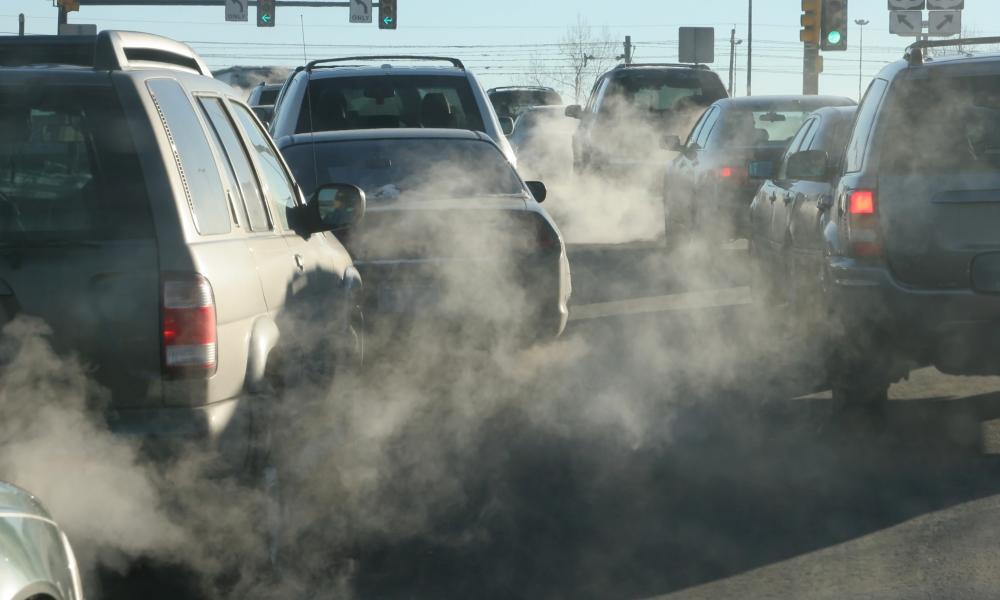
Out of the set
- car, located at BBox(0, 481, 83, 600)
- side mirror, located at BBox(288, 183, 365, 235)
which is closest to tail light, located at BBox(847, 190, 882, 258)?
side mirror, located at BBox(288, 183, 365, 235)

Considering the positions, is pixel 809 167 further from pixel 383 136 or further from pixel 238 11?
pixel 238 11

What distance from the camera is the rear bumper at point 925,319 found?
724cm

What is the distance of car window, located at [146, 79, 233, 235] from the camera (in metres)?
4.79

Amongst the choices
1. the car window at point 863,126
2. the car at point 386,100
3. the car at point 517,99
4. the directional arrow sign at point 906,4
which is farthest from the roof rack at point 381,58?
the car at point 517,99

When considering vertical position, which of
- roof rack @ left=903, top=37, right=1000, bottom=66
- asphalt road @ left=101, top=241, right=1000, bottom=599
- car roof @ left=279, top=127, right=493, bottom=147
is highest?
roof rack @ left=903, top=37, right=1000, bottom=66

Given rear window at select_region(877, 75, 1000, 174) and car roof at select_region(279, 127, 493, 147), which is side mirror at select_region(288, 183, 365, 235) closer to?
rear window at select_region(877, 75, 1000, 174)

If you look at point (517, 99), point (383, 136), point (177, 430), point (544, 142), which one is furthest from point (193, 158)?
point (517, 99)

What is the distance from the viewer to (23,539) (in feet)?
10.9

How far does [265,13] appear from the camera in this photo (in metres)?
43.3

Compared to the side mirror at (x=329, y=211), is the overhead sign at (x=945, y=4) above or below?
above

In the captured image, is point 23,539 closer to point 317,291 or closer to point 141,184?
point 141,184

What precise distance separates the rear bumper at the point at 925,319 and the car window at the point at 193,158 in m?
3.32

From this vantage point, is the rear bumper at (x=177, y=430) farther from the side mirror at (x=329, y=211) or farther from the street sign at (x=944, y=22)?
the street sign at (x=944, y=22)

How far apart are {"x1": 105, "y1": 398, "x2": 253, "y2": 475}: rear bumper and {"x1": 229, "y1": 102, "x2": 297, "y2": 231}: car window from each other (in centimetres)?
162
